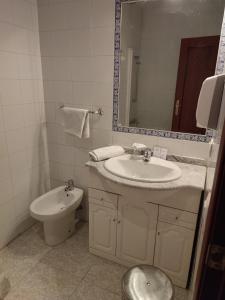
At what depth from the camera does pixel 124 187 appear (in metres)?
1.32

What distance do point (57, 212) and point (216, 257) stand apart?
1.45 meters

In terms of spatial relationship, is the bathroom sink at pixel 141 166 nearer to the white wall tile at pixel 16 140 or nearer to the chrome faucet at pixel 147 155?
the chrome faucet at pixel 147 155

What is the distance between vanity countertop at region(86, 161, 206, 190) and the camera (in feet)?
4.16

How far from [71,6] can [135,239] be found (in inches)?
74.6

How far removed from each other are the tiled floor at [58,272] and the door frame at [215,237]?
1176 mm

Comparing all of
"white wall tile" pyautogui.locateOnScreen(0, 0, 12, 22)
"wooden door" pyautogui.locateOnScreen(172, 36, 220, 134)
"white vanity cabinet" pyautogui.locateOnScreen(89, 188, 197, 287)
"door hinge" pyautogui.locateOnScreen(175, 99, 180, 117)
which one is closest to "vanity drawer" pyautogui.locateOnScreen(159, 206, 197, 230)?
"white vanity cabinet" pyautogui.locateOnScreen(89, 188, 197, 287)

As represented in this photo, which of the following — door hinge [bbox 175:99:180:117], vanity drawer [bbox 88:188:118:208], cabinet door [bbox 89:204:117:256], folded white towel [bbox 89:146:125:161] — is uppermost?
door hinge [bbox 175:99:180:117]

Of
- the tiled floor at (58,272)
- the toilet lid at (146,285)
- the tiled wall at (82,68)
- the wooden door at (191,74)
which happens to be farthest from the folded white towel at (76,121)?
the toilet lid at (146,285)

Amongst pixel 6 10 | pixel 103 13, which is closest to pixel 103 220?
pixel 103 13

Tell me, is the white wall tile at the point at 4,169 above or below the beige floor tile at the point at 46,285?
above

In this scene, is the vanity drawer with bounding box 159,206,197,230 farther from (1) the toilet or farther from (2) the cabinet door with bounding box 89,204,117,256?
(1) the toilet

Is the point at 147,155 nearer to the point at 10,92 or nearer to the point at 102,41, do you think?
the point at 102,41

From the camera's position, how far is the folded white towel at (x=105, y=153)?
1634 millimetres

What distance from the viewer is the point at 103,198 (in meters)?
1.63
